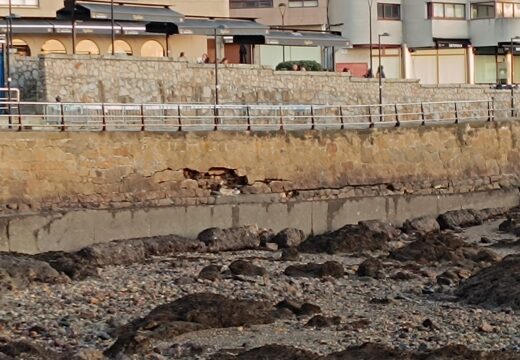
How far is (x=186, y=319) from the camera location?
19484mm

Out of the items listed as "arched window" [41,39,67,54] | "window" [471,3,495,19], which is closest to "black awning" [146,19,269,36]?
"arched window" [41,39,67,54]

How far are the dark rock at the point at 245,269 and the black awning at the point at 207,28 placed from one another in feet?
58.1

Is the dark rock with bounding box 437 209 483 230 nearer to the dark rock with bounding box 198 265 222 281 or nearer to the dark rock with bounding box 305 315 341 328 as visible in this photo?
the dark rock with bounding box 198 265 222 281

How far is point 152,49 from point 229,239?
15974 mm

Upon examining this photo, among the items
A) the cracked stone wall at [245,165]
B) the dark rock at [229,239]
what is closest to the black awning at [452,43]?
the cracked stone wall at [245,165]

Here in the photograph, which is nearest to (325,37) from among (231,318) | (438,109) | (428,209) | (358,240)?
(438,109)

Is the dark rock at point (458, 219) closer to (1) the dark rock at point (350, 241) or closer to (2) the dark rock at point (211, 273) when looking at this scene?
(1) the dark rock at point (350, 241)

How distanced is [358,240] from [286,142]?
14.6ft

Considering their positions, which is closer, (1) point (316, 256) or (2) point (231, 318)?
(2) point (231, 318)

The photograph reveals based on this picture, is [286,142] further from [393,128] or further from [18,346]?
[18,346]

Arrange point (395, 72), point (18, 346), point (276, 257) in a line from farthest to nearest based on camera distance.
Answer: point (395, 72) < point (276, 257) < point (18, 346)

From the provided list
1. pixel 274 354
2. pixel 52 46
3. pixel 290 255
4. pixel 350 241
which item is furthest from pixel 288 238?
pixel 52 46

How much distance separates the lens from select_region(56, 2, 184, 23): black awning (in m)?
39.7

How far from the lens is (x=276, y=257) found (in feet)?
91.4
